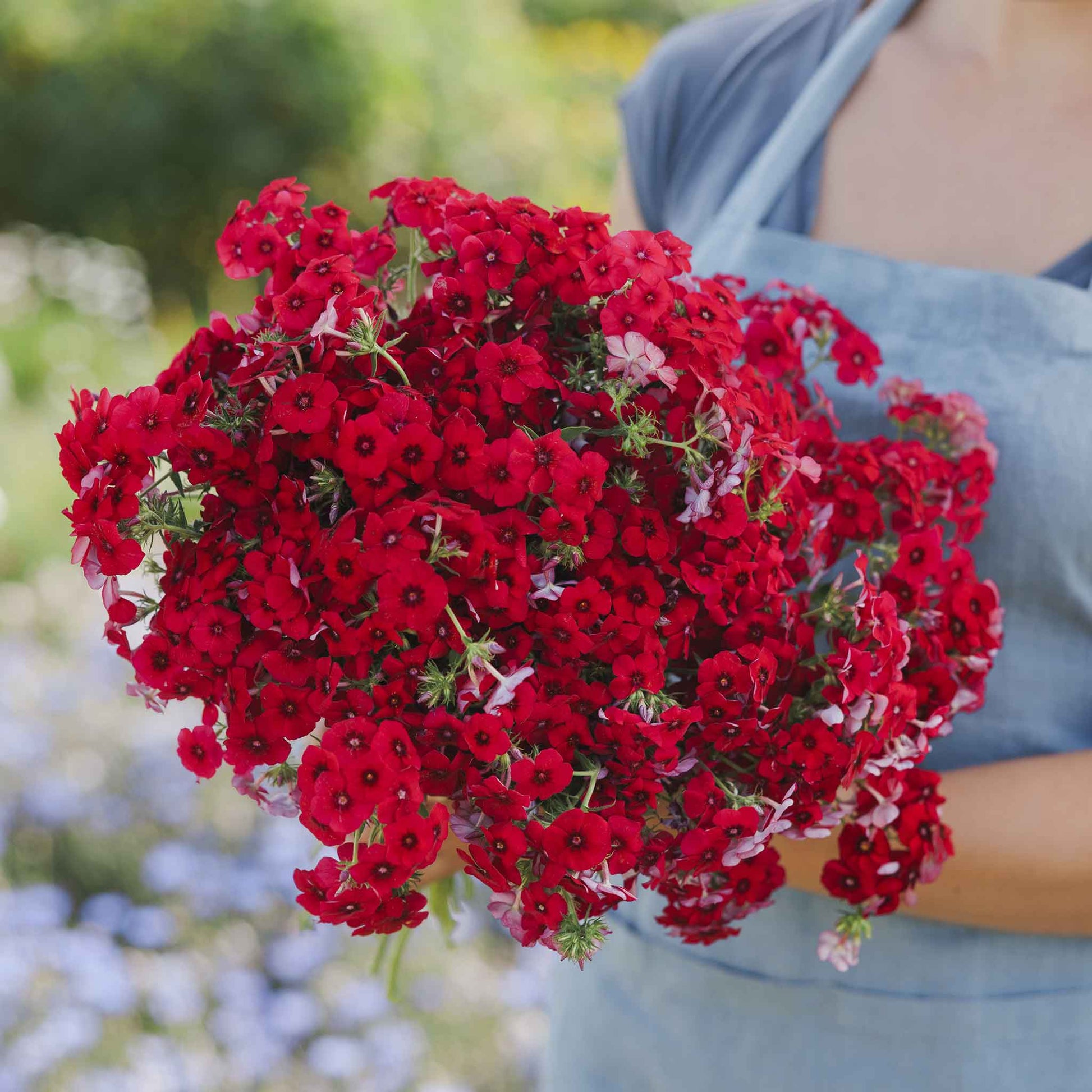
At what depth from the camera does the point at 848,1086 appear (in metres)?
1.14

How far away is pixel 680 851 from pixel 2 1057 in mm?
1753

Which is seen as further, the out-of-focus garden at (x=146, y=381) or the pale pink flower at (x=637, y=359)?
the out-of-focus garden at (x=146, y=381)

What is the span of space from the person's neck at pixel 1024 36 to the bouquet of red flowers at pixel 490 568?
71 cm

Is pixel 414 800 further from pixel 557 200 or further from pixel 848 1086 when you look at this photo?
pixel 557 200

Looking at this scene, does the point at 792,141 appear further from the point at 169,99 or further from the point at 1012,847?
the point at 169,99

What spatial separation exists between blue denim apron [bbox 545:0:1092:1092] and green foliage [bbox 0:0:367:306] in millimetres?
4027

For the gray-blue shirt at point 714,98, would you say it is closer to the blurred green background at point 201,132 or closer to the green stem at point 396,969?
the green stem at point 396,969

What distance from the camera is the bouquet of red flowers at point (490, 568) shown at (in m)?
0.60

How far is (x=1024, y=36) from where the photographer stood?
120cm

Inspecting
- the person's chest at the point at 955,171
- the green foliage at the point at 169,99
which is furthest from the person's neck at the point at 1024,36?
the green foliage at the point at 169,99

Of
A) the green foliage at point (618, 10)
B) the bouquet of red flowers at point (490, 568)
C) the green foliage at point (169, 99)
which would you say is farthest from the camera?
the green foliage at point (618, 10)

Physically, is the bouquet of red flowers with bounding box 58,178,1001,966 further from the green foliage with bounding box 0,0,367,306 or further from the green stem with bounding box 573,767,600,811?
the green foliage with bounding box 0,0,367,306

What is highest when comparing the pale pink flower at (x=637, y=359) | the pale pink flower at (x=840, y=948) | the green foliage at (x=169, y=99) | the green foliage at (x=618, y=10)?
the green foliage at (x=618, y=10)

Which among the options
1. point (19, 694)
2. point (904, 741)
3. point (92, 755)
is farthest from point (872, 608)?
point (19, 694)
